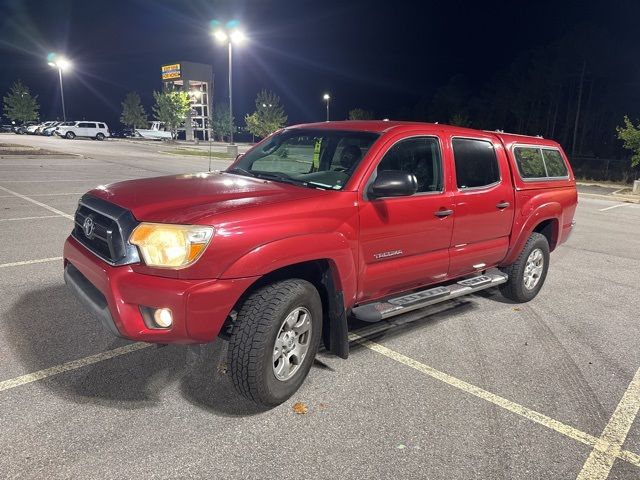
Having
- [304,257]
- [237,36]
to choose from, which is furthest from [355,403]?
[237,36]

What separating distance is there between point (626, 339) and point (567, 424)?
6.30 ft

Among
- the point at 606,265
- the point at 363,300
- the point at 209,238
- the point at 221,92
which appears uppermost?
the point at 221,92

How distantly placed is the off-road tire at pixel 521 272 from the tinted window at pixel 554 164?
2.57 ft

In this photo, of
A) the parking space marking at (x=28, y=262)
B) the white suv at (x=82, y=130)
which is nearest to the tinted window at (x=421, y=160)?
the parking space marking at (x=28, y=262)

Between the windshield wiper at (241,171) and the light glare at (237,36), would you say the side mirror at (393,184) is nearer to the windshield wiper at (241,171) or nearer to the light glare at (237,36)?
the windshield wiper at (241,171)

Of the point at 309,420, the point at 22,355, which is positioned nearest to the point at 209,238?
the point at 309,420

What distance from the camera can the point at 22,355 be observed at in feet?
11.9

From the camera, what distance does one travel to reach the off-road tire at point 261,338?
114 inches

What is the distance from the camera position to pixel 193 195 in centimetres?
326

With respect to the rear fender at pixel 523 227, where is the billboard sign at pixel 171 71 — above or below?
above

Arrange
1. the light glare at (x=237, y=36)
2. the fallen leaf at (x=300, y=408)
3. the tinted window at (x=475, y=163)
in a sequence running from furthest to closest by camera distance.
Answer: the light glare at (x=237, y=36) < the tinted window at (x=475, y=163) < the fallen leaf at (x=300, y=408)

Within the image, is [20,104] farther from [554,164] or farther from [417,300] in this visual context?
[417,300]

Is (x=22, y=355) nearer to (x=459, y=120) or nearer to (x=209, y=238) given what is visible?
(x=209, y=238)

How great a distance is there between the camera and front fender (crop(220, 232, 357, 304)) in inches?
111
